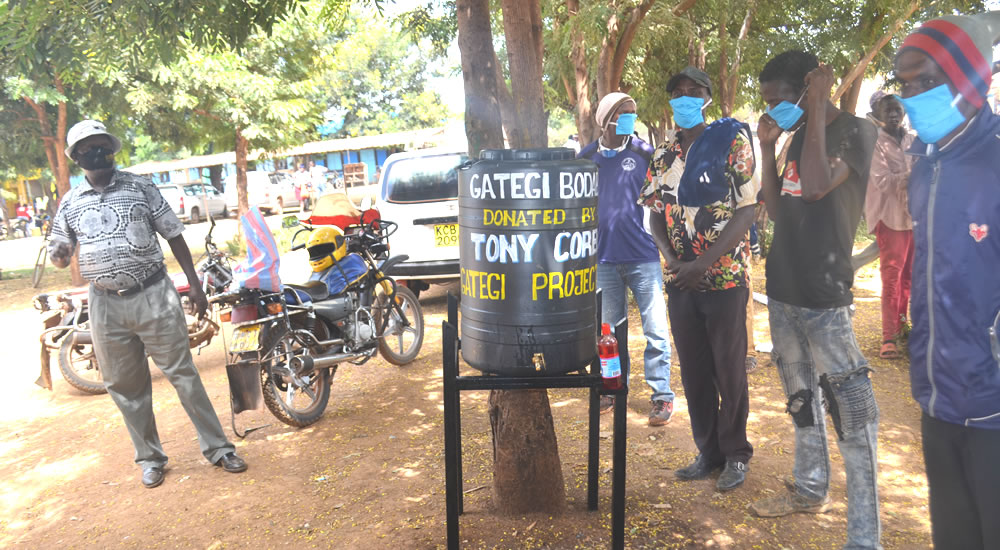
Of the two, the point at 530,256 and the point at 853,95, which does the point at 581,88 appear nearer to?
the point at 530,256

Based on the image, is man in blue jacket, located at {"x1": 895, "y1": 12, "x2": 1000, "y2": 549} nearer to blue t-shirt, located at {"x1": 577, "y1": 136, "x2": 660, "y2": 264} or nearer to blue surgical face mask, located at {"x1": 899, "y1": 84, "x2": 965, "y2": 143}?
blue surgical face mask, located at {"x1": 899, "y1": 84, "x2": 965, "y2": 143}

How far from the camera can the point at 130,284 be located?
13.4 feet

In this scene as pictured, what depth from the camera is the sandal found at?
5.68 metres

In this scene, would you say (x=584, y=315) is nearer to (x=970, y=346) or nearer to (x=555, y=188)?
(x=555, y=188)

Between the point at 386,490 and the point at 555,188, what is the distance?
2191mm

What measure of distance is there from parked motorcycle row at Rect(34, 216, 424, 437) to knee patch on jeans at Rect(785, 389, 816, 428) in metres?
3.23

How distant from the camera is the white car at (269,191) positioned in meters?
27.7

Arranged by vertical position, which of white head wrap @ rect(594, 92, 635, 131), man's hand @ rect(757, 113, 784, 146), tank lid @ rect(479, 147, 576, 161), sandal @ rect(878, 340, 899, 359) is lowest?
sandal @ rect(878, 340, 899, 359)

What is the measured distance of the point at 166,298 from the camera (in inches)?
167

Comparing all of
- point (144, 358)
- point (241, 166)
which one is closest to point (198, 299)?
point (144, 358)

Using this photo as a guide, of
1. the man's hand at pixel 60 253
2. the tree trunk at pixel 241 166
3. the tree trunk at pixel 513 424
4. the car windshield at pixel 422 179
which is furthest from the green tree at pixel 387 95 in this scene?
the tree trunk at pixel 513 424

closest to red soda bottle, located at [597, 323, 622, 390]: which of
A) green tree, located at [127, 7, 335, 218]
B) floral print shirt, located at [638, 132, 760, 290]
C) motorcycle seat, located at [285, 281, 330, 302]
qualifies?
floral print shirt, located at [638, 132, 760, 290]

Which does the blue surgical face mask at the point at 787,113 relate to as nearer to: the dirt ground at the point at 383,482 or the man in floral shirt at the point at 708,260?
the man in floral shirt at the point at 708,260

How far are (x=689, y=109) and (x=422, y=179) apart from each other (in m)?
4.61
